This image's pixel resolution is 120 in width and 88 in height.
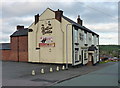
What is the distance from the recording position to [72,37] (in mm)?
28703

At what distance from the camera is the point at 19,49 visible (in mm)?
36406

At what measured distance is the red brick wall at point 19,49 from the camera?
3521 centimetres

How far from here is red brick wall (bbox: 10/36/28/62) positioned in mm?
35209

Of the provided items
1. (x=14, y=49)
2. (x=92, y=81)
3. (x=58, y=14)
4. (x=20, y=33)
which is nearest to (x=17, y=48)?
(x=14, y=49)

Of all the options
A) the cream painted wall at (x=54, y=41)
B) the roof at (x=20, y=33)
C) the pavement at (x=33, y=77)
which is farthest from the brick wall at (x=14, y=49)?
the pavement at (x=33, y=77)

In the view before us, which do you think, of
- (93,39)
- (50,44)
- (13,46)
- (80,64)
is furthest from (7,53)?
(93,39)

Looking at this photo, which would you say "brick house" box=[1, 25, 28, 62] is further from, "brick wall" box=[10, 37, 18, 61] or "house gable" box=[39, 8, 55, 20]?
"house gable" box=[39, 8, 55, 20]

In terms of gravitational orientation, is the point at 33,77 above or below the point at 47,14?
below

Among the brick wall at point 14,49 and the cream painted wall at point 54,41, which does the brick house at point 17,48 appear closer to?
the brick wall at point 14,49

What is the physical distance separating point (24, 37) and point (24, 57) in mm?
3994

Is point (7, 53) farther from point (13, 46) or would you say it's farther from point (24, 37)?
point (24, 37)

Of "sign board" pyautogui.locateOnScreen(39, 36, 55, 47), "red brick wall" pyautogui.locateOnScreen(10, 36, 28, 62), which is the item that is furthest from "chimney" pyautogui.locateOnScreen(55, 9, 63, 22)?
"red brick wall" pyautogui.locateOnScreen(10, 36, 28, 62)

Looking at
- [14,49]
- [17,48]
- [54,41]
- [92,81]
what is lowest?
[92,81]

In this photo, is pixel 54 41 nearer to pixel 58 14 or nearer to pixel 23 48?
pixel 58 14
